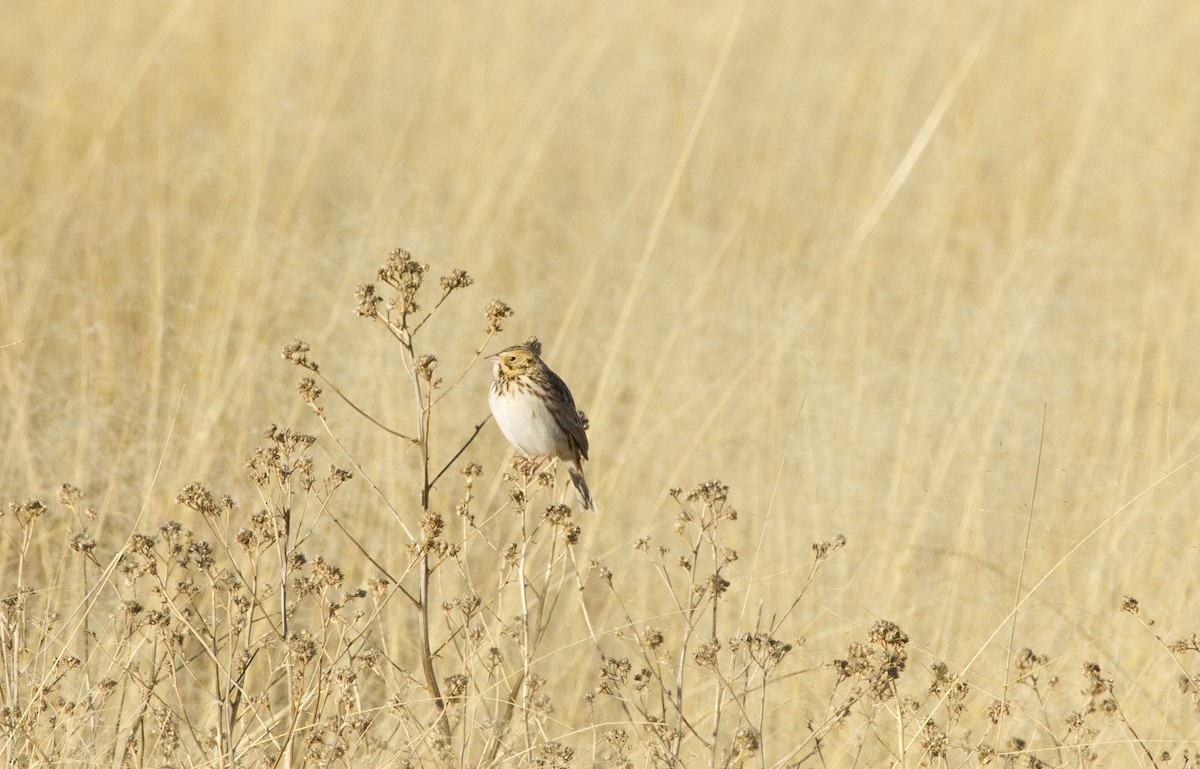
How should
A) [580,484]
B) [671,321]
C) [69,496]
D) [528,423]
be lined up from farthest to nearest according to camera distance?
1. [671,321]
2. [580,484]
3. [528,423]
4. [69,496]

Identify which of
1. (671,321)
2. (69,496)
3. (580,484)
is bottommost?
(69,496)

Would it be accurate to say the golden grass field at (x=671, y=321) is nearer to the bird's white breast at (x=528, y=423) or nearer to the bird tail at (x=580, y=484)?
the bird tail at (x=580, y=484)

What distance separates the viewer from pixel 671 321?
5266 millimetres

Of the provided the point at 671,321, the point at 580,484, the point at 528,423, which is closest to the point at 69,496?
the point at 528,423

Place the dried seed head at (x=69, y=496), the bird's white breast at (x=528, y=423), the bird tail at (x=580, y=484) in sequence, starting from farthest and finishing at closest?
the bird tail at (x=580, y=484)
the bird's white breast at (x=528, y=423)
the dried seed head at (x=69, y=496)

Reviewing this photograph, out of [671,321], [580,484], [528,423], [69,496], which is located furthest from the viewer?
[671,321]

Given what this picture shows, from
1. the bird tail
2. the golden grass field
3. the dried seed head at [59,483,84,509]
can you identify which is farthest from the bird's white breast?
the dried seed head at [59,483,84,509]

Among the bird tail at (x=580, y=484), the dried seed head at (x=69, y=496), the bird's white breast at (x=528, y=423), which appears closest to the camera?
the dried seed head at (x=69, y=496)

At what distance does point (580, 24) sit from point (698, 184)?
1118mm

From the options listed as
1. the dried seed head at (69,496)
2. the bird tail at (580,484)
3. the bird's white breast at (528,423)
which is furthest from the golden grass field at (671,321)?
the bird's white breast at (528,423)

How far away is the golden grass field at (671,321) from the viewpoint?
11.2ft

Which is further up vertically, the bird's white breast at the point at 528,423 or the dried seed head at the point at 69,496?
the bird's white breast at the point at 528,423

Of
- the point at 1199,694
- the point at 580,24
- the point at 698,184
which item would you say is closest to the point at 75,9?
the point at 580,24

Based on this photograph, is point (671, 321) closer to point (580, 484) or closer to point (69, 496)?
point (580, 484)
